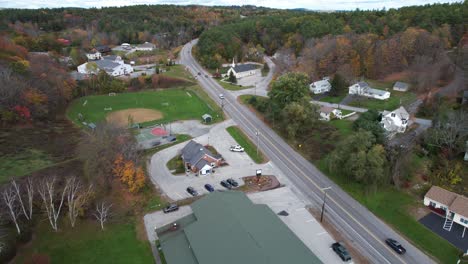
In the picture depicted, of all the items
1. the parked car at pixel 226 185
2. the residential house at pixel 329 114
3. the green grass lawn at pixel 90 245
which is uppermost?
the residential house at pixel 329 114

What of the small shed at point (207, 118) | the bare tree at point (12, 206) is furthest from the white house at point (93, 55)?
the bare tree at point (12, 206)

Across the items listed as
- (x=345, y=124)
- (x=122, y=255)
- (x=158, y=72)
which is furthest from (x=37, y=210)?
(x=158, y=72)

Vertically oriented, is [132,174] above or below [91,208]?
above

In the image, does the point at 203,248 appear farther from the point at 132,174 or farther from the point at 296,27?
the point at 296,27

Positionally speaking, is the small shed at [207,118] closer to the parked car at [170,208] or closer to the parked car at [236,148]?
the parked car at [236,148]

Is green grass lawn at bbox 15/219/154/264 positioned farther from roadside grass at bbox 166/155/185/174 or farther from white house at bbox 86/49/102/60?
white house at bbox 86/49/102/60

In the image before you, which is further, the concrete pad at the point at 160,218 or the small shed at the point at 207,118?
the small shed at the point at 207,118
